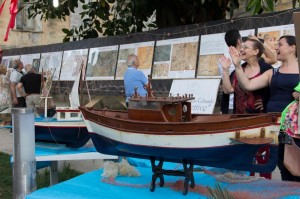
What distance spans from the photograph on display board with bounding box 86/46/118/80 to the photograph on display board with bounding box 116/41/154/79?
21cm

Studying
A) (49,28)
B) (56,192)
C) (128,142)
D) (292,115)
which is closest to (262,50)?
(292,115)

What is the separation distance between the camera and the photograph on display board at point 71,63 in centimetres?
1075

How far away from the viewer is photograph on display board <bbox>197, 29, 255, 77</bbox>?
22.3 feet

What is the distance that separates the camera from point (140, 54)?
870cm

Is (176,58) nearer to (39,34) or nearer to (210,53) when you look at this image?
(210,53)

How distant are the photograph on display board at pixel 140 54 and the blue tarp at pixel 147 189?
522 cm

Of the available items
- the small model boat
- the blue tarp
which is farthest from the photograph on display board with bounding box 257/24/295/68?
the blue tarp

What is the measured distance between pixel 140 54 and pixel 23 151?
18.9ft

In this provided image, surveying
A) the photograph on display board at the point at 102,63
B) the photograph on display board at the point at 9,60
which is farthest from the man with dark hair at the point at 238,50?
the photograph on display board at the point at 9,60

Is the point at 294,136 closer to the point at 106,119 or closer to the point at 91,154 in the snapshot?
the point at 106,119

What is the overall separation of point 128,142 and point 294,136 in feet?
3.35

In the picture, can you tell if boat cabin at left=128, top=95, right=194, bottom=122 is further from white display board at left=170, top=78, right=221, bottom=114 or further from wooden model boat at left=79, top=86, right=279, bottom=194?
white display board at left=170, top=78, right=221, bottom=114

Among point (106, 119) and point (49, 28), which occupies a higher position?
point (49, 28)

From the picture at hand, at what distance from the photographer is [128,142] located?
2906 millimetres
